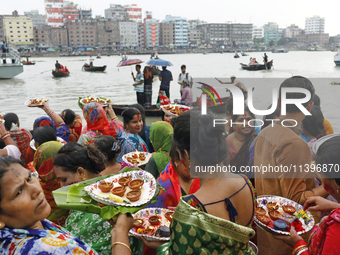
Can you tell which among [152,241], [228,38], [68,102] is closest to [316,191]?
[152,241]

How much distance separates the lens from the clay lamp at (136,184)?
1867 mm

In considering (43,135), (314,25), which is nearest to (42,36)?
(43,135)

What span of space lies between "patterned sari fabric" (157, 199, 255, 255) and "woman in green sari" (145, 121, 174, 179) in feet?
4.55

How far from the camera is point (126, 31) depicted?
125 metres

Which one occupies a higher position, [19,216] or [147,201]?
[19,216]

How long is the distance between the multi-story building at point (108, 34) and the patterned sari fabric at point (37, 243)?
122402 mm

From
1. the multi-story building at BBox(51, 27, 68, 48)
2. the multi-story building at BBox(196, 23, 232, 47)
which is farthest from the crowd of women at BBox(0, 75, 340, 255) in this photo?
the multi-story building at BBox(196, 23, 232, 47)

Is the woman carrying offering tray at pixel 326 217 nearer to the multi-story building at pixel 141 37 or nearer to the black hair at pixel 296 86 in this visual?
the black hair at pixel 296 86

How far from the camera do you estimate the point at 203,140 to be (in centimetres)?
153

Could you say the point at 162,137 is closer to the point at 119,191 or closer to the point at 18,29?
the point at 119,191

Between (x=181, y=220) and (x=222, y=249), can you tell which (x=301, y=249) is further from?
(x=181, y=220)

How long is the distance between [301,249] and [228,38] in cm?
16069

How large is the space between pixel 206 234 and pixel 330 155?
0.77 m

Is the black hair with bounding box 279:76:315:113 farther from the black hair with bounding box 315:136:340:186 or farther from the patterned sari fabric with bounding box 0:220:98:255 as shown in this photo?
the patterned sari fabric with bounding box 0:220:98:255
